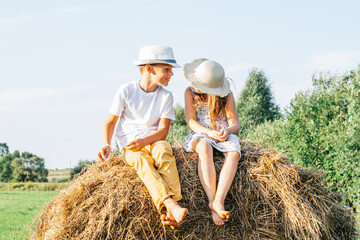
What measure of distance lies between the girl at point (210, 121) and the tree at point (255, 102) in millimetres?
15091

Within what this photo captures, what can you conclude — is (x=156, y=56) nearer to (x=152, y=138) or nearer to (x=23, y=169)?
(x=152, y=138)

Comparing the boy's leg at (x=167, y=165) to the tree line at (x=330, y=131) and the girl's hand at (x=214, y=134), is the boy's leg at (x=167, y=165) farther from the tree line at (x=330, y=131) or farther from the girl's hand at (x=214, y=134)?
the tree line at (x=330, y=131)

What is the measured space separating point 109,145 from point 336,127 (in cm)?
943

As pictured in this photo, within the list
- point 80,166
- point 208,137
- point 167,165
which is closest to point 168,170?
point 167,165

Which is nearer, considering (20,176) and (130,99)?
(130,99)

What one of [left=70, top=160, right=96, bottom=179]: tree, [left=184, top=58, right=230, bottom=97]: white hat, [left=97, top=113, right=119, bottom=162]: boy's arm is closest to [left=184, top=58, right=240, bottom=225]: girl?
[left=184, top=58, right=230, bottom=97]: white hat

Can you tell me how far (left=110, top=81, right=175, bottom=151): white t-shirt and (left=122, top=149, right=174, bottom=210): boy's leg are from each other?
13.0 inches

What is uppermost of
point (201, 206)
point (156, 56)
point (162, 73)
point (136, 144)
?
point (156, 56)

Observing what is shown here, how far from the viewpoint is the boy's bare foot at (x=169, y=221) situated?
3.82 meters

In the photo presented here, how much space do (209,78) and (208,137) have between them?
68 cm

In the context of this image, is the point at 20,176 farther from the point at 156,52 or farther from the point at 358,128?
the point at 156,52

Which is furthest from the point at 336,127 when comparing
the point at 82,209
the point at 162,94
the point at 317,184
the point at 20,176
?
the point at 20,176

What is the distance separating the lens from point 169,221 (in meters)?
3.83

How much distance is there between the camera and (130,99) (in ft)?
15.4
